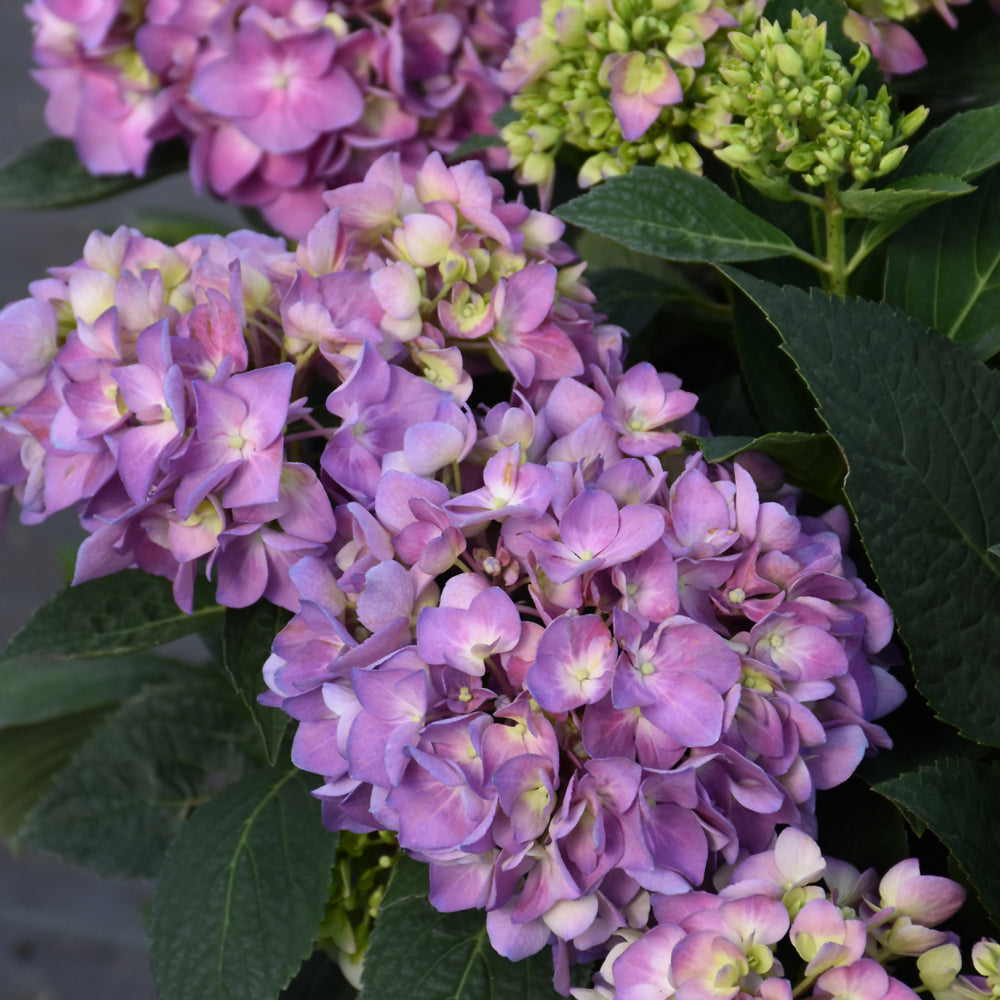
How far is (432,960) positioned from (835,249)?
11.9 inches

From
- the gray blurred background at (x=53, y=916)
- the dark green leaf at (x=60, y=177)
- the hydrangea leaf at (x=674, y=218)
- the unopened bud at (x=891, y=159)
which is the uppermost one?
the unopened bud at (x=891, y=159)

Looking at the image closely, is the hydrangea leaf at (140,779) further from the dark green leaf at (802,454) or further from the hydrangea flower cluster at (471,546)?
the dark green leaf at (802,454)

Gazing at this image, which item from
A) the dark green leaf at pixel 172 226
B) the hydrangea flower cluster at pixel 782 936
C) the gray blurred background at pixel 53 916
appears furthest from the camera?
the gray blurred background at pixel 53 916

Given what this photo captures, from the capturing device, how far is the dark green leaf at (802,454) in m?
0.40

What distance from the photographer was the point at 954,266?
0.50 m

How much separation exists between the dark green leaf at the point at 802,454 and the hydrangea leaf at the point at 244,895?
0.22 meters

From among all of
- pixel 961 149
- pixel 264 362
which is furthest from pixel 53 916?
pixel 961 149

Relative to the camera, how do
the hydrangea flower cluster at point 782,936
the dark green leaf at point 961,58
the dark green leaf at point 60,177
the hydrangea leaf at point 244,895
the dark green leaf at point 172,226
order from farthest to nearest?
the dark green leaf at point 172,226 → the dark green leaf at point 60,177 → the dark green leaf at point 961,58 → the hydrangea leaf at point 244,895 → the hydrangea flower cluster at point 782,936

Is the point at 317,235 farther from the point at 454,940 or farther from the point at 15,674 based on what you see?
the point at 15,674

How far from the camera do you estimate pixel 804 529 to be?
42cm

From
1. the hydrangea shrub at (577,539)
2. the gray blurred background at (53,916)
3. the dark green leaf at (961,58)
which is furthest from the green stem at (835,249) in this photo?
the gray blurred background at (53,916)

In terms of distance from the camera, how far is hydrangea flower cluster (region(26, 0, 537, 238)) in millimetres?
607

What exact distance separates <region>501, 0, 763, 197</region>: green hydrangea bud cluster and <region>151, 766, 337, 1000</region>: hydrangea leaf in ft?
0.94

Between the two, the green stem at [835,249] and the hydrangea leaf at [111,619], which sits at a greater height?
the green stem at [835,249]
